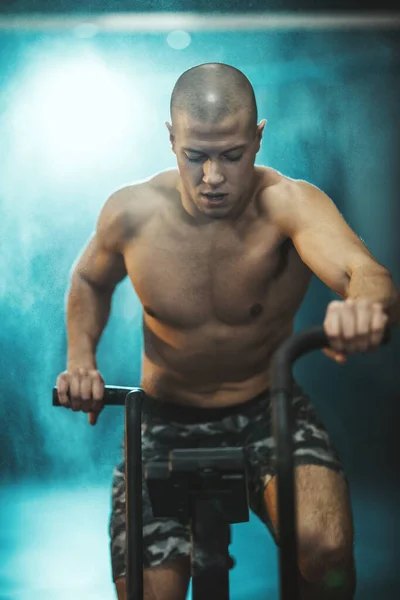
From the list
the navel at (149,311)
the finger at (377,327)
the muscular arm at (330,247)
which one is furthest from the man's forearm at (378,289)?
the navel at (149,311)

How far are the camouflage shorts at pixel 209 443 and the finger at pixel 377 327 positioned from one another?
519 millimetres

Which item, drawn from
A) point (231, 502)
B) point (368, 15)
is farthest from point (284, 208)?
point (368, 15)

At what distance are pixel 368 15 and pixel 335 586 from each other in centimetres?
141

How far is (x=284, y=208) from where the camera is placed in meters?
1.54

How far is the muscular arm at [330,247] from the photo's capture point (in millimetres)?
1219

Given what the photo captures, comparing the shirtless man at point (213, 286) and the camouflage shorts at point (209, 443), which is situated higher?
the shirtless man at point (213, 286)

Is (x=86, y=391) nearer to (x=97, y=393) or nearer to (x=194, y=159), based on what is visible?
(x=97, y=393)

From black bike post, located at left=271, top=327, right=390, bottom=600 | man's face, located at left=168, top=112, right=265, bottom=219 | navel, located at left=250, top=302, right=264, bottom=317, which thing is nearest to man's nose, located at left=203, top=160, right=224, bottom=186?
man's face, located at left=168, top=112, right=265, bottom=219

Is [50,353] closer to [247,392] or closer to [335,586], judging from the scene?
[247,392]

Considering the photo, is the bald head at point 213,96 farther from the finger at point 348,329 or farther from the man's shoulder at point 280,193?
the finger at point 348,329

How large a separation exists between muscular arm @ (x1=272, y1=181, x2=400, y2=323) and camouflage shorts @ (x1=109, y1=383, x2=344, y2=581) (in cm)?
23

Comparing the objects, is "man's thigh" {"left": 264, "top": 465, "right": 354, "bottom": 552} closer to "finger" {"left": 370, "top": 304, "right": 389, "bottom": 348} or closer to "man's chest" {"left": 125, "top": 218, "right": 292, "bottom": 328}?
"man's chest" {"left": 125, "top": 218, "right": 292, "bottom": 328}

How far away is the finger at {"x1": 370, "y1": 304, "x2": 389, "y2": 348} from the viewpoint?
91cm

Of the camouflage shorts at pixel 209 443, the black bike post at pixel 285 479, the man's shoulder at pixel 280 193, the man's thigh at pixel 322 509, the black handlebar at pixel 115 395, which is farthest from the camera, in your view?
the man's shoulder at pixel 280 193
